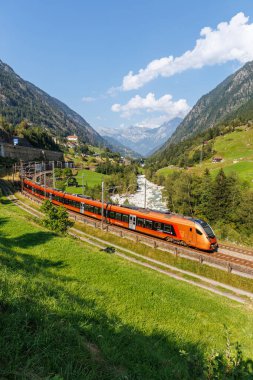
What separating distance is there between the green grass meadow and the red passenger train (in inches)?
563

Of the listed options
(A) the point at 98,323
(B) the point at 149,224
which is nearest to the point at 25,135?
(B) the point at 149,224

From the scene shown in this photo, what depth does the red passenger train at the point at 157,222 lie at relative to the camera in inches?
1006

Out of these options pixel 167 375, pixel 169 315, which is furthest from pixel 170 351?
pixel 169 315

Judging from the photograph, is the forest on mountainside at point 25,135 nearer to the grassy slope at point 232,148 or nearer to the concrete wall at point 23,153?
the concrete wall at point 23,153

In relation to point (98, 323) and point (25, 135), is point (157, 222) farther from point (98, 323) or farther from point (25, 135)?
point (25, 135)

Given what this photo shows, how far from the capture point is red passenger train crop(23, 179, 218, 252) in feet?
83.8

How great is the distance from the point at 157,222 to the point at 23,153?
9402cm

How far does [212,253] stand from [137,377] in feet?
79.7

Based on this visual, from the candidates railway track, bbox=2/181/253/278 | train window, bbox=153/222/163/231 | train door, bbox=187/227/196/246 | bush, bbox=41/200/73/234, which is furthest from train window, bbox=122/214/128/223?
train door, bbox=187/227/196/246

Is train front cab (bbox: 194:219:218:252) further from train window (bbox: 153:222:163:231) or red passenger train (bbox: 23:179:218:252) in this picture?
train window (bbox: 153:222:163:231)

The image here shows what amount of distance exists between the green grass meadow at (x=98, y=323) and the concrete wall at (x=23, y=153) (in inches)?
3665

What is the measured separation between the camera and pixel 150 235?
29906mm

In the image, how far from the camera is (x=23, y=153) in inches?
4186

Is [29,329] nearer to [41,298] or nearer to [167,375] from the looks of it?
[41,298]
